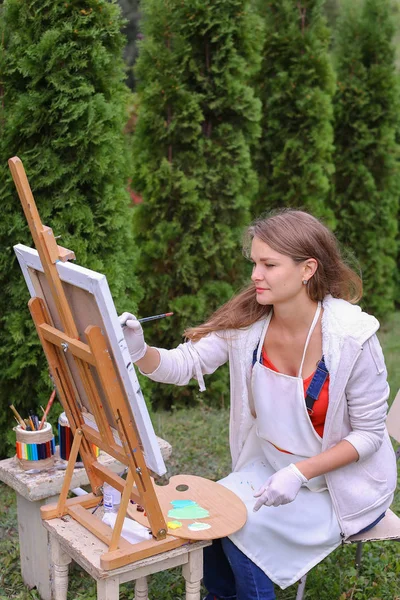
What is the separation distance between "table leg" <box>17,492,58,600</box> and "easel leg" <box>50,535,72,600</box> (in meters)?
0.41

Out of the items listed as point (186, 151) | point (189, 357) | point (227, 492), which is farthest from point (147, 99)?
→ point (227, 492)

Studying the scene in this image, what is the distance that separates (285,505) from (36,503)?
92 cm

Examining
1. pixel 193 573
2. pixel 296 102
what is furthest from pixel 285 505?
pixel 296 102

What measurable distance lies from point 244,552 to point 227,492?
20 cm

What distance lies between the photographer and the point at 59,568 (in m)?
2.24

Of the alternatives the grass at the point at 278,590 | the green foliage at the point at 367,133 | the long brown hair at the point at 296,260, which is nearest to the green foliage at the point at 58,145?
the grass at the point at 278,590

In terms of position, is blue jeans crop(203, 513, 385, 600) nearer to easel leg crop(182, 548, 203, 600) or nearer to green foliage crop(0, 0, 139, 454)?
easel leg crop(182, 548, 203, 600)

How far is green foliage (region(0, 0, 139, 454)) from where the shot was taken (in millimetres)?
3455

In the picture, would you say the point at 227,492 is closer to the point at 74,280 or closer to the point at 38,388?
the point at 74,280

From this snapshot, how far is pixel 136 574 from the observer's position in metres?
2.06

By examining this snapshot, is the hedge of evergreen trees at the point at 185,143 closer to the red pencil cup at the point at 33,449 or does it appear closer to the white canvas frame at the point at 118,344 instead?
the red pencil cup at the point at 33,449

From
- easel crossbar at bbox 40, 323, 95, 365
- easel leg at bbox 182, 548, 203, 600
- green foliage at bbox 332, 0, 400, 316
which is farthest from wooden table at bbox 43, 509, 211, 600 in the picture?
green foliage at bbox 332, 0, 400, 316

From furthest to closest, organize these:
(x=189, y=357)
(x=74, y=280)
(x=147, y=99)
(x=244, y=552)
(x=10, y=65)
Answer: (x=147, y=99)
(x=10, y=65)
(x=189, y=357)
(x=244, y=552)
(x=74, y=280)

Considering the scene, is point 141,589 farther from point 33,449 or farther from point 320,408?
point 320,408
